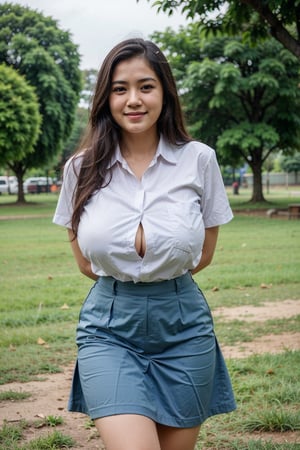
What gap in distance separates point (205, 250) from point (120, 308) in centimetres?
64

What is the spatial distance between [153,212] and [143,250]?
5.8 inches

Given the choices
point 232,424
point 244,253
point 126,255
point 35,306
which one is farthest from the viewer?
point 244,253

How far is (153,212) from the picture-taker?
251 cm

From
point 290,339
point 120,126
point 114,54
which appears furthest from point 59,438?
point 290,339

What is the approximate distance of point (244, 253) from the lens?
12930 millimetres

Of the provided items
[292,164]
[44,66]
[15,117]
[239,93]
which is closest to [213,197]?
[239,93]

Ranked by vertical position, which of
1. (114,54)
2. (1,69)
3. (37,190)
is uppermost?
(1,69)

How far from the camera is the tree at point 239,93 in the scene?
84.1ft

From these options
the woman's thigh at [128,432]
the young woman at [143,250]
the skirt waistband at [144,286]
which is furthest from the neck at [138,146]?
the woman's thigh at [128,432]

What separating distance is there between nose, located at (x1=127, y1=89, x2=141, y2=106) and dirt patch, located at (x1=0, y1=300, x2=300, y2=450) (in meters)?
2.20

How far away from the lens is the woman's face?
8.66 feet

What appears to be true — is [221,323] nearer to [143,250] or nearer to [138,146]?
[138,146]

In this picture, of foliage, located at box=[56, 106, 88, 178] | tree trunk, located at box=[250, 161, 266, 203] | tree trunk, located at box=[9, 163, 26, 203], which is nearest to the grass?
foliage, located at box=[56, 106, 88, 178]

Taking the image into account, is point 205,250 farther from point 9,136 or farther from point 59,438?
point 9,136
